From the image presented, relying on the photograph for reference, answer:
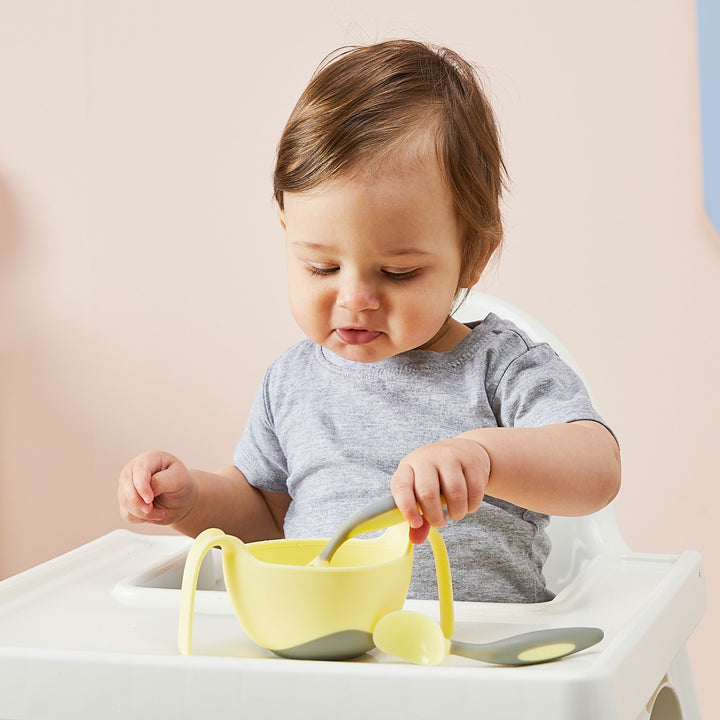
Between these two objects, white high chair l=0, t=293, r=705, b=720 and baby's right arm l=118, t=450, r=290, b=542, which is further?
baby's right arm l=118, t=450, r=290, b=542

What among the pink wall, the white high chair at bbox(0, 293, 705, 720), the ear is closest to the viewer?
the white high chair at bbox(0, 293, 705, 720)

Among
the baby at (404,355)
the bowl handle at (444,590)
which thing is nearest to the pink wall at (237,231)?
the baby at (404,355)

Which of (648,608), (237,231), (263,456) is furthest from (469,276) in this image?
(237,231)

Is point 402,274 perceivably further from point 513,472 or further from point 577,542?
point 577,542

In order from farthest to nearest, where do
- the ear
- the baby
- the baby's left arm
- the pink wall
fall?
the pink wall < the ear < the baby < the baby's left arm

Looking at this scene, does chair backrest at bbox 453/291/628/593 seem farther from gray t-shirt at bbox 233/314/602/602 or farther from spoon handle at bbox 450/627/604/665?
spoon handle at bbox 450/627/604/665

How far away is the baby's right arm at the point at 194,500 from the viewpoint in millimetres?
738

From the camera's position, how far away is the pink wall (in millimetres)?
1471

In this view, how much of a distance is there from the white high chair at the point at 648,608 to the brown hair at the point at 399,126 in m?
0.22

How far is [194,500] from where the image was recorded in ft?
2.65

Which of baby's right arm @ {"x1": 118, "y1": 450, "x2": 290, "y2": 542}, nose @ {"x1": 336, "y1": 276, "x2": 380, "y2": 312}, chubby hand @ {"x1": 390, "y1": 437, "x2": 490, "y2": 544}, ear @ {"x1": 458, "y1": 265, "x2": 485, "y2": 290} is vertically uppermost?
nose @ {"x1": 336, "y1": 276, "x2": 380, "y2": 312}

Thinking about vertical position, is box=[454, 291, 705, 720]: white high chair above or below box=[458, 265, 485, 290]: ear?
below

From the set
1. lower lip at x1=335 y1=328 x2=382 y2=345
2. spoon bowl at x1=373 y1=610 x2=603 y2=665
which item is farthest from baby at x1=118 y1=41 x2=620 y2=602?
spoon bowl at x1=373 y1=610 x2=603 y2=665

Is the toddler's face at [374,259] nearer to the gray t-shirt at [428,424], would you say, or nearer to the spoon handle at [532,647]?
the gray t-shirt at [428,424]
